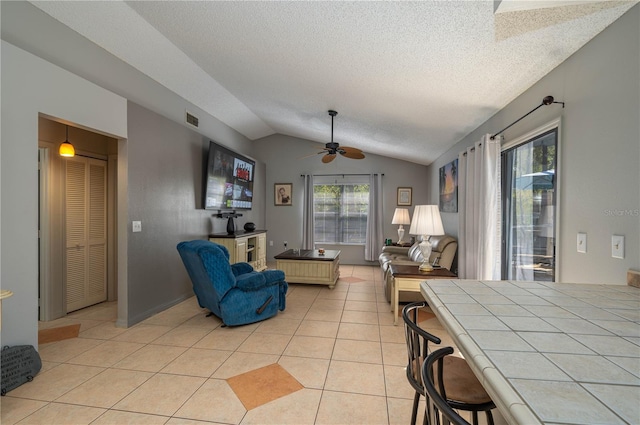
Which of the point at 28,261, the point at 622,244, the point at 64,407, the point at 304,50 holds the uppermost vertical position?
the point at 304,50

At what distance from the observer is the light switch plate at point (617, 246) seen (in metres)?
1.65

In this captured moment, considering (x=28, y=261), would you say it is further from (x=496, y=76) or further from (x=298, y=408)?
(x=496, y=76)

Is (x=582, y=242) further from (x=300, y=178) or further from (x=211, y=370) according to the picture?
(x=300, y=178)

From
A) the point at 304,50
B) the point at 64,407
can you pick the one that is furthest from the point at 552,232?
the point at 64,407

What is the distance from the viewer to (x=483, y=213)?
327 cm

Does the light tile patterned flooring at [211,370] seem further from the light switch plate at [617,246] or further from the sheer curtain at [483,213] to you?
the light switch plate at [617,246]

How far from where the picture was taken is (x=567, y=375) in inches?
29.0

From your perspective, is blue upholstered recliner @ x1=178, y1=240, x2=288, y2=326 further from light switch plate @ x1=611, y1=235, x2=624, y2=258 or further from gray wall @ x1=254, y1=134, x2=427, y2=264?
gray wall @ x1=254, y1=134, x2=427, y2=264

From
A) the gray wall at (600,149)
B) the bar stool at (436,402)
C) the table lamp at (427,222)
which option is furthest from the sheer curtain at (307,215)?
the bar stool at (436,402)

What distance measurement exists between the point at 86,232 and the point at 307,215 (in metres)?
4.35

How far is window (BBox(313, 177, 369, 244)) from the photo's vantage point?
7.29m

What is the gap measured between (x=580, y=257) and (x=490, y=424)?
136 centimetres

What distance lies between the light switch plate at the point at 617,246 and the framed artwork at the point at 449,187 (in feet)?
10.3

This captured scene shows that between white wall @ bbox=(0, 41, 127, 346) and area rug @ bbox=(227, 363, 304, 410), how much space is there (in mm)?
1675
